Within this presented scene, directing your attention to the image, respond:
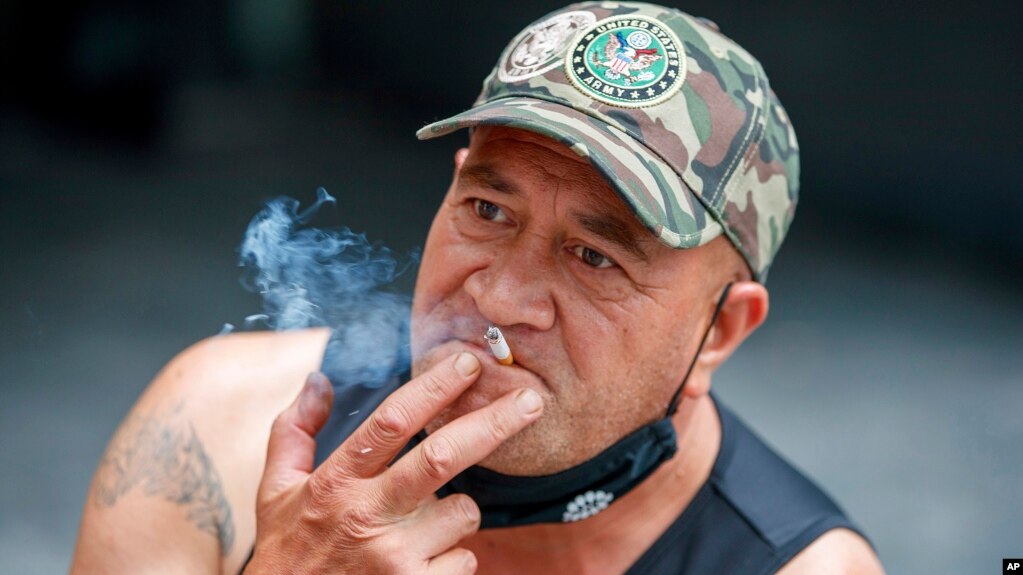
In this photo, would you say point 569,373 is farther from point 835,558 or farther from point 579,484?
point 835,558

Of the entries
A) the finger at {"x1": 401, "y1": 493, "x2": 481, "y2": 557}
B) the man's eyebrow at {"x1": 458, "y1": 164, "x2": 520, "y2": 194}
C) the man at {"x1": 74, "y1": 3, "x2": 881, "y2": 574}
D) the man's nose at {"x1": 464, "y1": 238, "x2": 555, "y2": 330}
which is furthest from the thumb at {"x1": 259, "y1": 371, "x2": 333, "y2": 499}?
the man's eyebrow at {"x1": 458, "y1": 164, "x2": 520, "y2": 194}

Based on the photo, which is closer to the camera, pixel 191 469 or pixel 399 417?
pixel 399 417

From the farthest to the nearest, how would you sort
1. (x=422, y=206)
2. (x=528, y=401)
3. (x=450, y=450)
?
(x=422, y=206)
(x=528, y=401)
(x=450, y=450)

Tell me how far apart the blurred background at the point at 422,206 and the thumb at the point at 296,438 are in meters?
2.56

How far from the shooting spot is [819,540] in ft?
8.68

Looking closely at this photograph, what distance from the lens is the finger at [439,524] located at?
2.14 meters

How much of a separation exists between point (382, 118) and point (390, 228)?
1398 millimetres

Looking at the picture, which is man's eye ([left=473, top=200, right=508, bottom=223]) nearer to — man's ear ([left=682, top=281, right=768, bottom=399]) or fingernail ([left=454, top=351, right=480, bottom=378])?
fingernail ([left=454, top=351, right=480, bottom=378])

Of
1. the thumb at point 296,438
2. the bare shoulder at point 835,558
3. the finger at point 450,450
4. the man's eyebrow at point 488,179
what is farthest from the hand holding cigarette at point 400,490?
the bare shoulder at point 835,558

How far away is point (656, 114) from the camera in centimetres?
231

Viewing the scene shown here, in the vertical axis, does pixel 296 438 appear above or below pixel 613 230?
below

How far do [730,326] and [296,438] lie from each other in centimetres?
109

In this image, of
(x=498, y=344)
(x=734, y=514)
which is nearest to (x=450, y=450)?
(x=498, y=344)

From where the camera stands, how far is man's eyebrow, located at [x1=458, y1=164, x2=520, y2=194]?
2.31 metres
